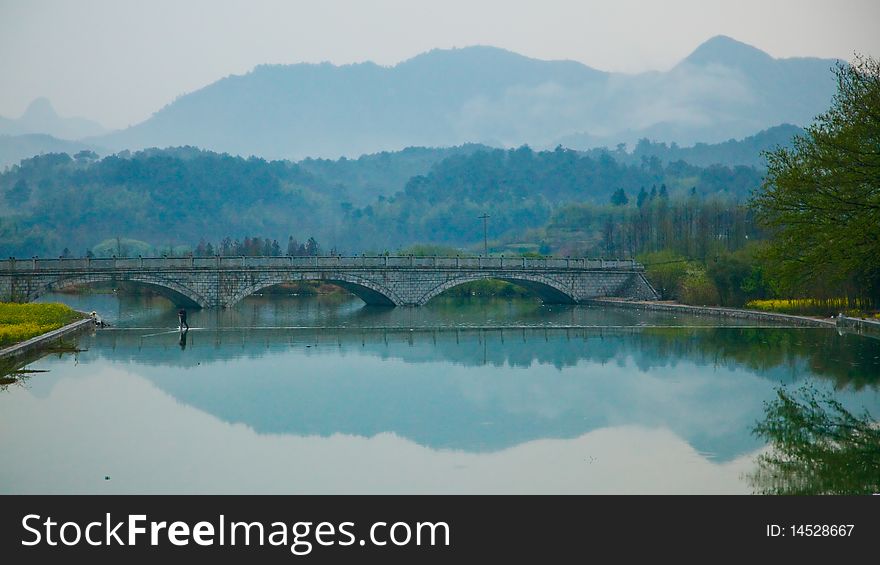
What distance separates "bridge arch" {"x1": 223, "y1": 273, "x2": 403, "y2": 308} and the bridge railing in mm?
691

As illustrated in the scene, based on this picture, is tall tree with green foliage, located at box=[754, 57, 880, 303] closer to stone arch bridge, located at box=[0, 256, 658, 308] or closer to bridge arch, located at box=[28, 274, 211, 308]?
stone arch bridge, located at box=[0, 256, 658, 308]

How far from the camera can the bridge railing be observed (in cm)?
6016

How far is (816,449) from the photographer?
21438 mm

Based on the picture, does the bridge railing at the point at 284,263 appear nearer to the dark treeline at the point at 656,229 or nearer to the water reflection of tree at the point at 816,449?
the dark treeline at the point at 656,229

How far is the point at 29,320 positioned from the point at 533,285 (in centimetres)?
3989

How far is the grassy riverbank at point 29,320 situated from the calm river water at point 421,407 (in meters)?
1.60

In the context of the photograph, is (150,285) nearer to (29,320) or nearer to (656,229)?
(29,320)

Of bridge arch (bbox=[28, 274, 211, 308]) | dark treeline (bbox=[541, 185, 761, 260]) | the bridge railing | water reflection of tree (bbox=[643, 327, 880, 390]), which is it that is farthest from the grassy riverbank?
dark treeline (bbox=[541, 185, 761, 260])

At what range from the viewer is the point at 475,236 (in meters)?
190

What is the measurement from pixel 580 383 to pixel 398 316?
31.2 metres
